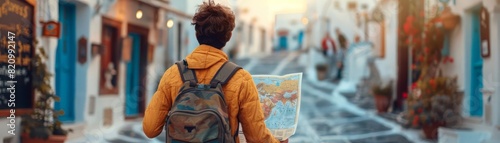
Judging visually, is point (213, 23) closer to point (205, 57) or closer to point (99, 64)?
point (205, 57)

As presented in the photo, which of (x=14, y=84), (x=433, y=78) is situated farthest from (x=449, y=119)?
(x=14, y=84)

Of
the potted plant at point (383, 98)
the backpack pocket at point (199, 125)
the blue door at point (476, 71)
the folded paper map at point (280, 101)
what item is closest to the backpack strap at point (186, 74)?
the backpack pocket at point (199, 125)

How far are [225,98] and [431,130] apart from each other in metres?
6.27

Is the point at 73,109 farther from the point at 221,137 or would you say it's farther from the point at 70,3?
the point at 221,137

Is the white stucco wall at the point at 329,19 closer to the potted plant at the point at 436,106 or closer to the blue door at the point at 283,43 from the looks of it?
the potted plant at the point at 436,106

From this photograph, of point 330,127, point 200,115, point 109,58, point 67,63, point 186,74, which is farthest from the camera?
point 330,127

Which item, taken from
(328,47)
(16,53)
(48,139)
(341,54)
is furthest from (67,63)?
(328,47)

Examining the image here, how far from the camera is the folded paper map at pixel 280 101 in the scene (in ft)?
9.32

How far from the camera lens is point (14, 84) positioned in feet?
16.1

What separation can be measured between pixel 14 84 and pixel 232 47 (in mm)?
21563

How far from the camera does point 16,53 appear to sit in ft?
16.2

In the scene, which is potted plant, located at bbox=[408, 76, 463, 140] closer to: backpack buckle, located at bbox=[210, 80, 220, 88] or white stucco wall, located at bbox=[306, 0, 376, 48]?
backpack buckle, located at bbox=[210, 80, 220, 88]

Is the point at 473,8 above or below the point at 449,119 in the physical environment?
above

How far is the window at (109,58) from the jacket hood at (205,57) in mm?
6247
